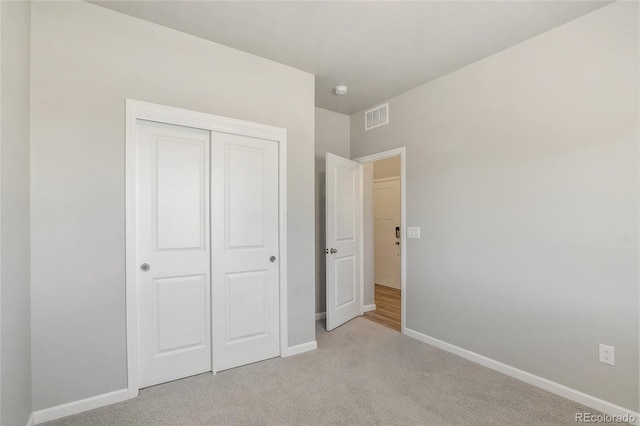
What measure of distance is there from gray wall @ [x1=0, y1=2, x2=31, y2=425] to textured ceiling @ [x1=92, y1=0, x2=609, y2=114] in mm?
706

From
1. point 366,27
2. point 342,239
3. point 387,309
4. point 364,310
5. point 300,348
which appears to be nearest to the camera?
point 366,27

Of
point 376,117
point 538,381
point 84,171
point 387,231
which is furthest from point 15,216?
point 387,231

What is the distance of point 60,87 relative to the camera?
1940 millimetres

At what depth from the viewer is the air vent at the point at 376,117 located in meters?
3.65

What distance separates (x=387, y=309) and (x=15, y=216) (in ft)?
13.2

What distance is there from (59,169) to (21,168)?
22 cm

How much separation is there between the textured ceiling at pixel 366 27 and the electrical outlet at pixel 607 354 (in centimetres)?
231

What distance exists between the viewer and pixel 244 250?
8.64ft

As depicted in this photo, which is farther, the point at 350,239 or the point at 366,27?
the point at 350,239

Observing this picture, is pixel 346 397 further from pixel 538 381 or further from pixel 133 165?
pixel 133 165

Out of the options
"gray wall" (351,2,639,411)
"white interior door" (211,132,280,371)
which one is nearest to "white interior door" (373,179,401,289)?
"gray wall" (351,2,639,411)

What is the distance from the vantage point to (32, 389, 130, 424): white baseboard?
6.12ft

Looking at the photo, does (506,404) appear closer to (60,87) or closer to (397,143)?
(397,143)

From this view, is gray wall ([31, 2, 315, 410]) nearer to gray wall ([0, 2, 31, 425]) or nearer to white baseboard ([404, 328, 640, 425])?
gray wall ([0, 2, 31, 425])
